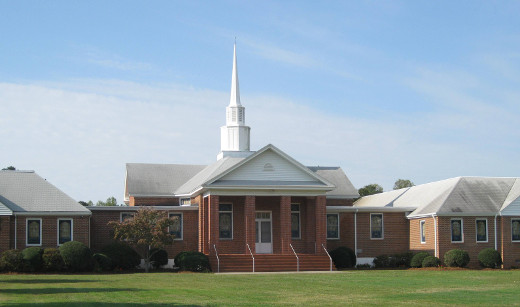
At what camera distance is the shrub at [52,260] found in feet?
124

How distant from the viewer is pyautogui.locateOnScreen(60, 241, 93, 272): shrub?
124 feet

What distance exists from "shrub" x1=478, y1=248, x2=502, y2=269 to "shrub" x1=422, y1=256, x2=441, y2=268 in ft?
8.26

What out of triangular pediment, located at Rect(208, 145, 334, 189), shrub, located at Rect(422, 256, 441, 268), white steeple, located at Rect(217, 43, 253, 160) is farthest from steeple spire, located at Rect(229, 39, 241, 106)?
shrub, located at Rect(422, 256, 441, 268)

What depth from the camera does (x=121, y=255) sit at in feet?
131

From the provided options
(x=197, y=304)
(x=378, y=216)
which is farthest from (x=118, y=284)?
(x=378, y=216)

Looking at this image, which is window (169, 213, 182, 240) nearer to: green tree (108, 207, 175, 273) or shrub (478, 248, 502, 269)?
green tree (108, 207, 175, 273)

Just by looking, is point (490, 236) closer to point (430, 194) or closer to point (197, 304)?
point (430, 194)

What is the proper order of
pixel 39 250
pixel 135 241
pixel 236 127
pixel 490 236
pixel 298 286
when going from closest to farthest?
pixel 298 286
pixel 39 250
pixel 135 241
pixel 490 236
pixel 236 127

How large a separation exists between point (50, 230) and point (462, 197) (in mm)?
24233

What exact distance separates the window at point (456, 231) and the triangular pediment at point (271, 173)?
7.83 m

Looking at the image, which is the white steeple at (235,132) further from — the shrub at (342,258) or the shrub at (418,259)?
the shrub at (418,259)

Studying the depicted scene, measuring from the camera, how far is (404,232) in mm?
47062

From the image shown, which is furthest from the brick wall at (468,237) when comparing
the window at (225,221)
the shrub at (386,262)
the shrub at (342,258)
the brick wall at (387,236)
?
the window at (225,221)

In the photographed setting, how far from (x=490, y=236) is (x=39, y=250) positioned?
25.8 meters
